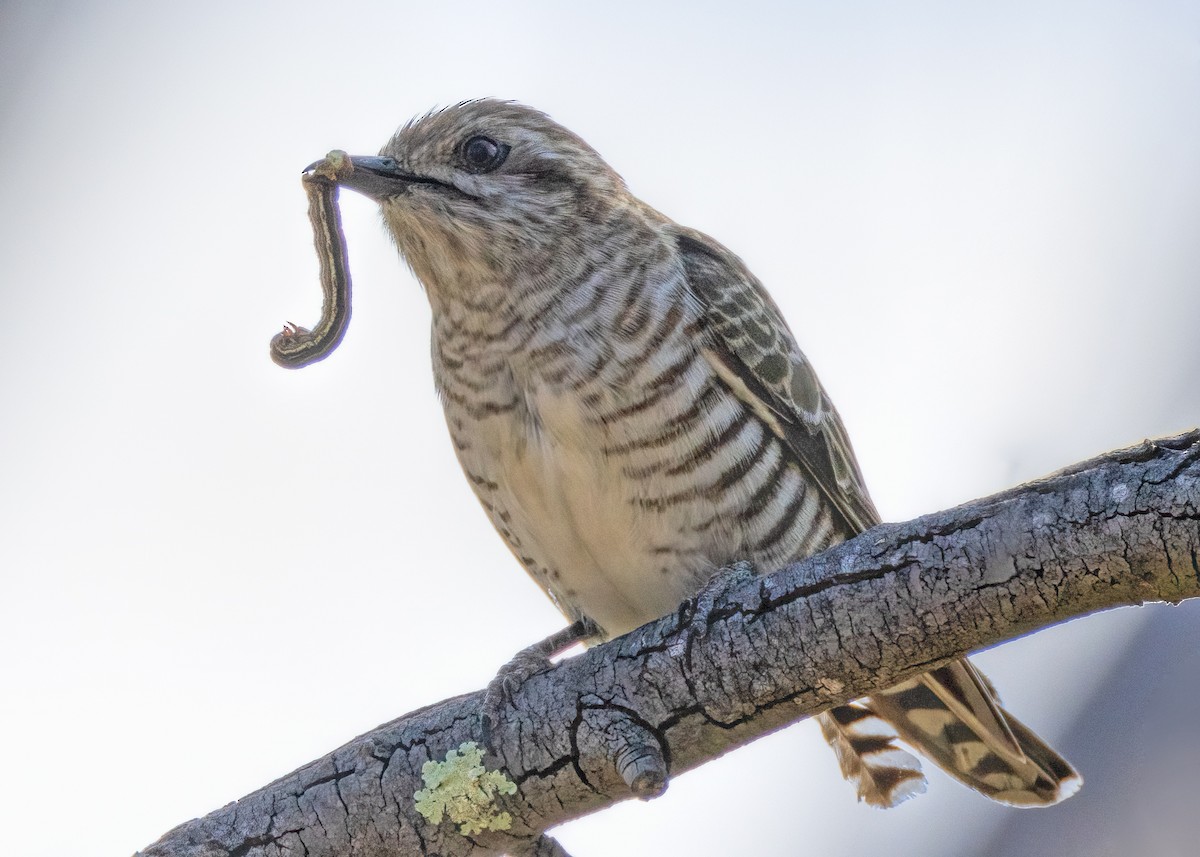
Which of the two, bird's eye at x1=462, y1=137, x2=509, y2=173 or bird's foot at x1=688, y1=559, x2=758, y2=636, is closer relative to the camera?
bird's foot at x1=688, y1=559, x2=758, y2=636

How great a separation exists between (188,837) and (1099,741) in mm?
4479

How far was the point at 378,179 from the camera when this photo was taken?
4867 mm

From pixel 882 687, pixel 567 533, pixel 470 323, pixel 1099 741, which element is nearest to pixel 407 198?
pixel 470 323

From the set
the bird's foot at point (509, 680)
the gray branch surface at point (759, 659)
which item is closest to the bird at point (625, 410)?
the bird's foot at point (509, 680)

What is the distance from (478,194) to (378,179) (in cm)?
40

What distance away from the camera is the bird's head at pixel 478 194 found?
4820 millimetres

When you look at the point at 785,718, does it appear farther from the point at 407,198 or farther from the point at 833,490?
the point at 407,198

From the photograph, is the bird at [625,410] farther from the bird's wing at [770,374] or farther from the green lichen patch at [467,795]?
the green lichen patch at [467,795]

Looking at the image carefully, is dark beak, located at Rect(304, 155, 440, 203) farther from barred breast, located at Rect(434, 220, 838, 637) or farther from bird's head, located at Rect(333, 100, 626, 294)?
barred breast, located at Rect(434, 220, 838, 637)

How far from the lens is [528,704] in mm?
3682

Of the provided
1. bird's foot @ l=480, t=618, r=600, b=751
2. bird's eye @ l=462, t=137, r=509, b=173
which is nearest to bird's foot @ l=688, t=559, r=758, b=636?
bird's foot @ l=480, t=618, r=600, b=751

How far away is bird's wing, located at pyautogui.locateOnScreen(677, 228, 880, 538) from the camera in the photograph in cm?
466

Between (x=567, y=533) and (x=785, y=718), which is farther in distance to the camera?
(x=567, y=533)

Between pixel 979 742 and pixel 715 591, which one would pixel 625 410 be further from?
pixel 979 742
